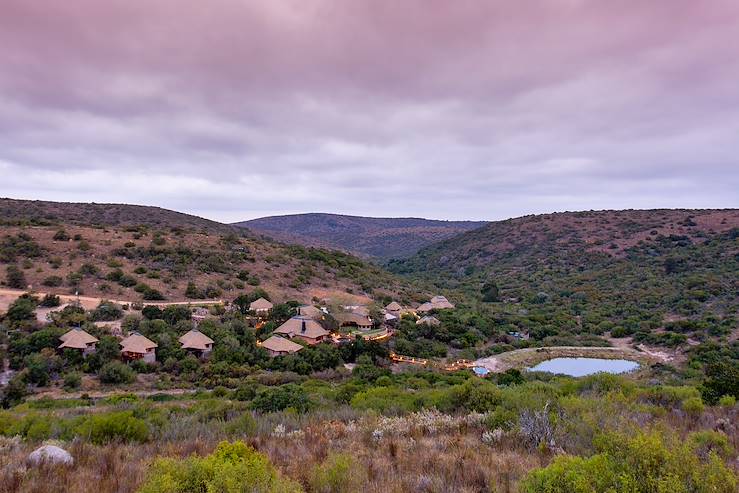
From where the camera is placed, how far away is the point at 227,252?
50.8 meters

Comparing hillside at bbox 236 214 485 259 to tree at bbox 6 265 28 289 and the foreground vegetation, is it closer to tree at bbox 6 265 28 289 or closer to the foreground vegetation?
tree at bbox 6 265 28 289

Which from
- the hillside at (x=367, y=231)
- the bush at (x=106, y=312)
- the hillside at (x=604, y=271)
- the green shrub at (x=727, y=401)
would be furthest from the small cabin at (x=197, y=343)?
the hillside at (x=367, y=231)

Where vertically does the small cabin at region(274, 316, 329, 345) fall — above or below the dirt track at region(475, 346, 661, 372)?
above

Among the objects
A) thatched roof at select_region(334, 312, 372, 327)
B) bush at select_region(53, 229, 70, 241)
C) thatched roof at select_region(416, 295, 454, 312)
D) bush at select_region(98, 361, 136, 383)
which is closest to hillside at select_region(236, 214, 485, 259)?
thatched roof at select_region(416, 295, 454, 312)

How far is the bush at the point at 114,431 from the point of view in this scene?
7.55 meters

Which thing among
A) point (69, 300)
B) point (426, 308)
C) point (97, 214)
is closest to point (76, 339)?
point (69, 300)

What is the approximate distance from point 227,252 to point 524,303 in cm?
3845

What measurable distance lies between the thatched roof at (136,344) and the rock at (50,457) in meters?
20.6

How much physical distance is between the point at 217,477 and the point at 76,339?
82.4 ft

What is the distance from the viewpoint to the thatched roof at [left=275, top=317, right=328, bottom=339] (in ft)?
→ 101

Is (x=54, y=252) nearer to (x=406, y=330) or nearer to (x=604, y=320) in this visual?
(x=406, y=330)

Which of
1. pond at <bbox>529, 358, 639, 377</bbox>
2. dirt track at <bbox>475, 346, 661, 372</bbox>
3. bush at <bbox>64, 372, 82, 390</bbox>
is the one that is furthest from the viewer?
dirt track at <bbox>475, 346, 661, 372</bbox>

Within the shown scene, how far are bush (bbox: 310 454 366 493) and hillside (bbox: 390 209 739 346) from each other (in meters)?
38.0

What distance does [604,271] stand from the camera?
206 feet
